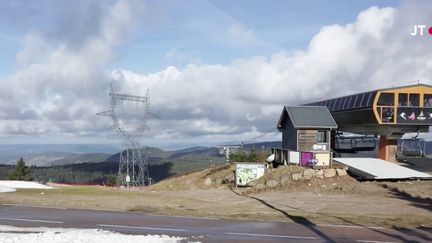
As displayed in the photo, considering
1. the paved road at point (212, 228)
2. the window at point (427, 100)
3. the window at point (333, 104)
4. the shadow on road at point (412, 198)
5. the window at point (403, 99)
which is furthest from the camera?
the window at point (333, 104)

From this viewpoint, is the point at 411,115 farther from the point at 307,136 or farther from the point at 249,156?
the point at 249,156

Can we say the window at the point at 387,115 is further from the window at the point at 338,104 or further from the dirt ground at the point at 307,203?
the dirt ground at the point at 307,203

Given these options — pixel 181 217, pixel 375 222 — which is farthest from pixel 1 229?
pixel 375 222

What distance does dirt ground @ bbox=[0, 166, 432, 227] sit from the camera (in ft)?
66.4

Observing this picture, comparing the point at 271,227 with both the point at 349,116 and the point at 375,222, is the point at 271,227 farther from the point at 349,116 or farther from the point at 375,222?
the point at 349,116

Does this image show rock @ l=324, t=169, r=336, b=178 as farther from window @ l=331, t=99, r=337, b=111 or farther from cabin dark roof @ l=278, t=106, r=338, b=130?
window @ l=331, t=99, r=337, b=111

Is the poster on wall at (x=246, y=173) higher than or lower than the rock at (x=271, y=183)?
higher

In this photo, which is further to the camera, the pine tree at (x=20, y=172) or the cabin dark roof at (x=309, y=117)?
the pine tree at (x=20, y=172)

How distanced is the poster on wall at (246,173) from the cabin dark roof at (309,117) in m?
5.17

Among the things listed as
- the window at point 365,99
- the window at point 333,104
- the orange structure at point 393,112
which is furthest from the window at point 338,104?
the window at point 365,99

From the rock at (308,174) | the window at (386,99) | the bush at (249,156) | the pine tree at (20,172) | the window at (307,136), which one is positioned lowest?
the pine tree at (20,172)

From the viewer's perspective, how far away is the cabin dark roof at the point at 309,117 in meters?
41.7

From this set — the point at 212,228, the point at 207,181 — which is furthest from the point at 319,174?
the point at 212,228

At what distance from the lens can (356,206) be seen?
82.6 feet
